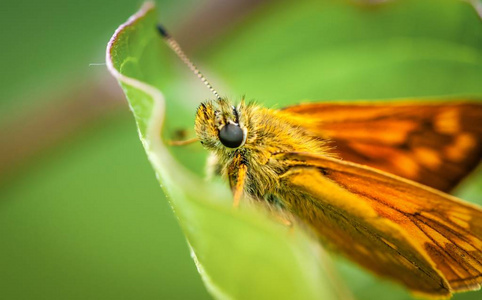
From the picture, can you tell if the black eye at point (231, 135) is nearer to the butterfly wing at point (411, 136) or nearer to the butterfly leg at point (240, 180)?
the butterfly leg at point (240, 180)

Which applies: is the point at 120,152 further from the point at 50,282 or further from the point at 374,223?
the point at 374,223

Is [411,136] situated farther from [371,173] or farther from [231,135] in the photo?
[231,135]

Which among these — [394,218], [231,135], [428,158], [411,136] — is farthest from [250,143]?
[428,158]

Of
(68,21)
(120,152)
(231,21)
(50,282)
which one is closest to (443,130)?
(231,21)

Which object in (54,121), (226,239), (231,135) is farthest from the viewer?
(54,121)

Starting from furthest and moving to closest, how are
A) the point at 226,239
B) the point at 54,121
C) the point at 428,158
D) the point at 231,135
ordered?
the point at 54,121 → the point at 428,158 → the point at 231,135 → the point at 226,239
